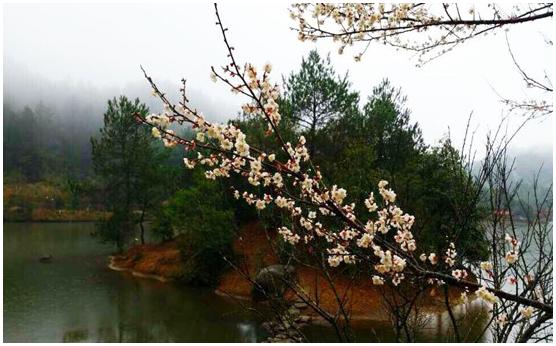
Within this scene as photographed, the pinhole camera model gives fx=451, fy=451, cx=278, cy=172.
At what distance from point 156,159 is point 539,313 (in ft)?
54.3

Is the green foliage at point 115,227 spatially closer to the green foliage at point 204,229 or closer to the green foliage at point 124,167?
the green foliage at point 124,167

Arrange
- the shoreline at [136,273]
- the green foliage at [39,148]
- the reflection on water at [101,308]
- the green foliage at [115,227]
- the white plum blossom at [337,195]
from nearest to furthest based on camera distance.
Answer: the white plum blossom at [337,195] < the reflection on water at [101,308] < the shoreline at [136,273] < the green foliage at [115,227] < the green foliage at [39,148]

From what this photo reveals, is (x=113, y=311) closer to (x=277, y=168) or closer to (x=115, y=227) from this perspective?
(x=115, y=227)

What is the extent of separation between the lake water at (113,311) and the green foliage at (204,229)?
672mm

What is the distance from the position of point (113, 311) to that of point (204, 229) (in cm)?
305

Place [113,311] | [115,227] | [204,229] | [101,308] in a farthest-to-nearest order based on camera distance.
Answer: [115,227] < [204,229] < [101,308] < [113,311]

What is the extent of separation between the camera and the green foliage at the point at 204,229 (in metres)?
12.0

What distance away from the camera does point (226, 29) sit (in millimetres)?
1500

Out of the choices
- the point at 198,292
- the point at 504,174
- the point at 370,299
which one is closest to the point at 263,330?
the point at 370,299

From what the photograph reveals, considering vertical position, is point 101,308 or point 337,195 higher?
point 337,195

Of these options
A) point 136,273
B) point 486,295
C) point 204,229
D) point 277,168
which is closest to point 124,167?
point 136,273

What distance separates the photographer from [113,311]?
9945 mm

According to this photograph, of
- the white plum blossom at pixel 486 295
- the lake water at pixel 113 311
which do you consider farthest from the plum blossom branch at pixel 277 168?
the lake water at pixel 113 311

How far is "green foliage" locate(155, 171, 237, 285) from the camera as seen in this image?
1198 centimetres
